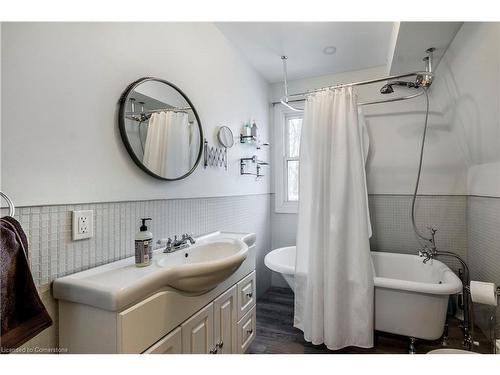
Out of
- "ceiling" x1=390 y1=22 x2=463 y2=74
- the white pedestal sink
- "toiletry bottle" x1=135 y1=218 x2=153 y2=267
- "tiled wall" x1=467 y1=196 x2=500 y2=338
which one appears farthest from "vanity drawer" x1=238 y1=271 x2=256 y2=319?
"ceiling" x1=390 y1=22 x2=463 y2=74

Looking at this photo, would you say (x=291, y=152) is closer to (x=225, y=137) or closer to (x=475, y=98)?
(x=225, y=137)

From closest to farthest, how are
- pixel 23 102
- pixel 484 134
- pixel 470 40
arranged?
1. pixel 23 102
2. pixel 470 40
3. pixel 484 134

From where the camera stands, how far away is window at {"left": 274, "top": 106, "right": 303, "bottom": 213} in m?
3.08

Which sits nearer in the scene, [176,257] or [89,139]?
[89,139]

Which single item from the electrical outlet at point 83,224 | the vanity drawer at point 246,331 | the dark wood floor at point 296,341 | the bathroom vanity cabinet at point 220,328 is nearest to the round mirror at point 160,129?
the electrical outlet at point 83,224

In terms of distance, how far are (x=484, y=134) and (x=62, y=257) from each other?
105 inches

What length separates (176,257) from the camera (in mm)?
1345

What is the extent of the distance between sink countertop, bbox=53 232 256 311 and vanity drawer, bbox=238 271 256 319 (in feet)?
2.39

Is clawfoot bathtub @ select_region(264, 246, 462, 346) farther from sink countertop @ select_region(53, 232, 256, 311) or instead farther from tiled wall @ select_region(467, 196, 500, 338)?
sink countertop @ select_region(53, 232, 256, 311)

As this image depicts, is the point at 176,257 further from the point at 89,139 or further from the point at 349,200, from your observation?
the point at 349,200

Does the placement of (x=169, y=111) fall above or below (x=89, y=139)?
above

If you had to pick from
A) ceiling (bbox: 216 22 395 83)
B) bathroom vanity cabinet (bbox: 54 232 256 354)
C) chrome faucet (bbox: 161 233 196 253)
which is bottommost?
bathroom vanity cabinet (bbox: 54 232 256 354)

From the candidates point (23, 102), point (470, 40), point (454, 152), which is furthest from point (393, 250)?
point (23, 102)
